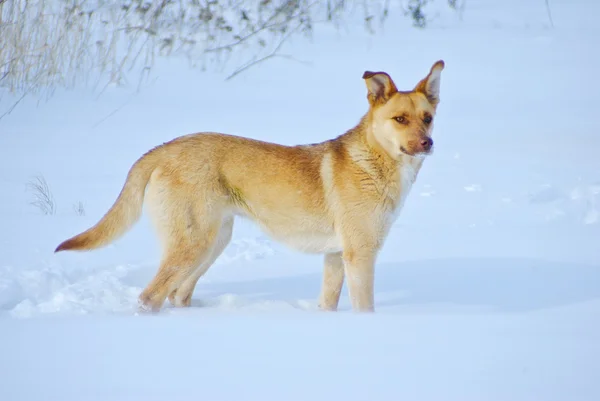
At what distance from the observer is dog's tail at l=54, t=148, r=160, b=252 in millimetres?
5441

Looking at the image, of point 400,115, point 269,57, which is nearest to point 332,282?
point 400,115

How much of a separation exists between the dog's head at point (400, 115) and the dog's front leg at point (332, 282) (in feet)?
2.65

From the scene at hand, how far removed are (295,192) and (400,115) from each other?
0.82 m

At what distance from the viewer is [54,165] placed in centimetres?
891

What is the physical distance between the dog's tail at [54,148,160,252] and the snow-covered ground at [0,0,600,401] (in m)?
0.46

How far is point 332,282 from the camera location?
19.4 feet

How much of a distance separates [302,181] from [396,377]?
249 centimetres

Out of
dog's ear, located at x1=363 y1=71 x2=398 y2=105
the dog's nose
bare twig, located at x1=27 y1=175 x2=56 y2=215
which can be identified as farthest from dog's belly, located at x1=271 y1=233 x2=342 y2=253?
bare twig, located at x1=27 y1=175 x2=56 y2=215

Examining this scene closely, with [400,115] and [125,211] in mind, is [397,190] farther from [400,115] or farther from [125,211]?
[125,211]

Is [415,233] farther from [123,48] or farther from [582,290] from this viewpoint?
[123,48]

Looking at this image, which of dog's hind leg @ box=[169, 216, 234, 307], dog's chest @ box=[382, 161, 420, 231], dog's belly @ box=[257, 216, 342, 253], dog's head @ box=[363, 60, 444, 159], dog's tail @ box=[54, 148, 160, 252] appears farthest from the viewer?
dog's hind leg @ box=[169, 216, 234, 307]

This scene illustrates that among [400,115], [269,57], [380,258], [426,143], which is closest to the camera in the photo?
[426,143]

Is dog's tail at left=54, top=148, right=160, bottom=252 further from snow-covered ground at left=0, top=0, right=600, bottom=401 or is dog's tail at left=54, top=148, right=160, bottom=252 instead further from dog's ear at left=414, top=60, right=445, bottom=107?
dog's ear at left=414, top=60, right=445, bottom=107

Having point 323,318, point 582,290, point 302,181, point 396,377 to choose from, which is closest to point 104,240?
point 302,181
